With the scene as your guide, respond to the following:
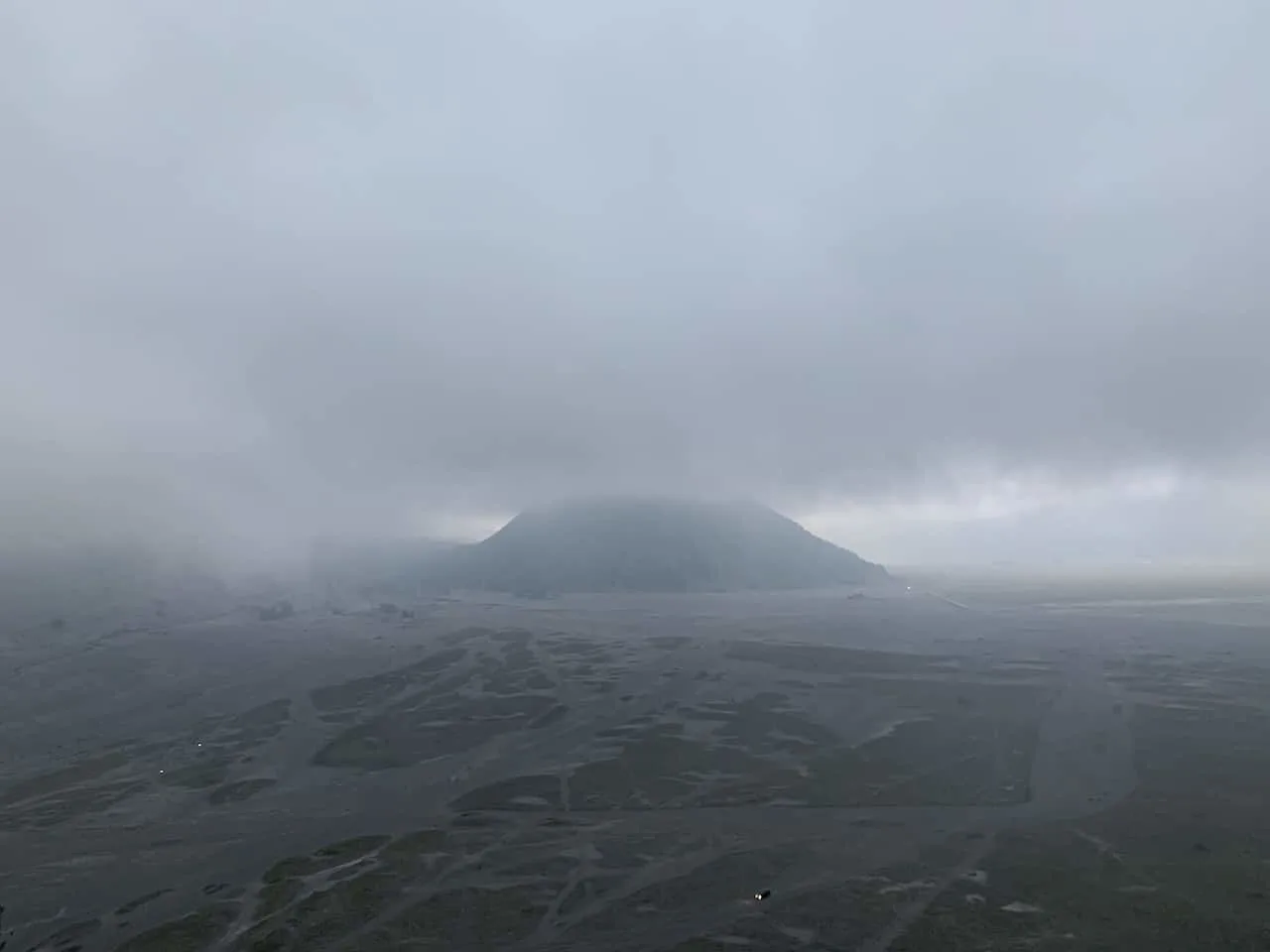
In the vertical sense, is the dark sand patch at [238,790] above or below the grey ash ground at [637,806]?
below

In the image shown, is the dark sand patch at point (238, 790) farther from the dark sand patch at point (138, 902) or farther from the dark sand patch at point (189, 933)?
the dark sand patch at point (189, 933)


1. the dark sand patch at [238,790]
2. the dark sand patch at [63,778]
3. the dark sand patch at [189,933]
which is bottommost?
the dark sand patch at [63,778]

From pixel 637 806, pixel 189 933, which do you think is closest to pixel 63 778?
pixel 189 933

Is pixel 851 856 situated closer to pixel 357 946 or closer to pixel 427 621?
pixel 357 946

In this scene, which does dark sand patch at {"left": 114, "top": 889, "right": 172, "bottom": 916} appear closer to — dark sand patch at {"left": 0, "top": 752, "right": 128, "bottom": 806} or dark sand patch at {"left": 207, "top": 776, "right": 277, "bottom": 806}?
dark sand patch at {"left": 207, "top": 776, "right": 277, "bottom": 806}

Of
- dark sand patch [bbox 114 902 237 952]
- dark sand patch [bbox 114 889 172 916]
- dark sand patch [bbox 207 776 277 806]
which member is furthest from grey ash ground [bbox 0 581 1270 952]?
dark sand patch [bbox 114 889 172 916]

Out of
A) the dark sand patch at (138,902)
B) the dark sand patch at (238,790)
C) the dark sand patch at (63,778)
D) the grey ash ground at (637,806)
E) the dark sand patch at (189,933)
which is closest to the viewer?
the dark sand patch at (189,933)

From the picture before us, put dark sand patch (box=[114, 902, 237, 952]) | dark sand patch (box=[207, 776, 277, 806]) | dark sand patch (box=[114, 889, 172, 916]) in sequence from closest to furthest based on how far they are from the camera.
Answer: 1. dark sand patch (box=[114, 902, 237, 952])
2. dark sand patch (box=[114, 889, 172, 916])
3. dark sand patch (box=[207, 776, 277, 806])

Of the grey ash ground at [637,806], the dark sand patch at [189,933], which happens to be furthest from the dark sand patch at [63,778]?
the dark sand patch at [189,933]

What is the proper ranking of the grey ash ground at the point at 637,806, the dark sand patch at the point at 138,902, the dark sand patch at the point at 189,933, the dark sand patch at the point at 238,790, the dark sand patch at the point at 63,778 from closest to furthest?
the dark sand patch at the point at 189,933 → the grey ash ground at the point at 637,806 → the dark sand patch at the point at 138,902 → the dark sand patch at the point at 238,790 → the dark sand patch at the point at 63,778
